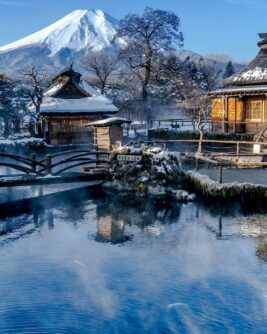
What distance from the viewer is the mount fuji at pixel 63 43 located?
5502 inches

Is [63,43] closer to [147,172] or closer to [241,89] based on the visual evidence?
[241,89]

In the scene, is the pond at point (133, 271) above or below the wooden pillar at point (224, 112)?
below

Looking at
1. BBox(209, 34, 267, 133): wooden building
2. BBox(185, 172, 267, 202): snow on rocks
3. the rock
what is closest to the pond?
BBox(185, 172, 267, 202): snow on rocks

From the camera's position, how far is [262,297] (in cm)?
819

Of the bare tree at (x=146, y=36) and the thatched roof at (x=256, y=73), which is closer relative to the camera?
the thatched roof at (x=256, y=73)

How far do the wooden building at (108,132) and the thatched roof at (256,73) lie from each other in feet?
43.7

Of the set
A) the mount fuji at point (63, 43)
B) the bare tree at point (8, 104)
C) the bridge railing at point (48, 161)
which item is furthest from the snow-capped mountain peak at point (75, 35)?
the bridge railing at point (48, 161)

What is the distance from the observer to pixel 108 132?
20.8 metres

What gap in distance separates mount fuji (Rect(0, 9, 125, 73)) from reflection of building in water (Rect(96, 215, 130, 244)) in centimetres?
11990

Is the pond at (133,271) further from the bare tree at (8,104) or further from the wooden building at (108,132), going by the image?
the bare tree at (8,104)

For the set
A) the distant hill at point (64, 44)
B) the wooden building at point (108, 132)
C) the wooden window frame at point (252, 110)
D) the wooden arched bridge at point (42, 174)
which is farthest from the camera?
the distant hill at point (64, 44)

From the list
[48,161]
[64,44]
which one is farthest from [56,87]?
[64,44]

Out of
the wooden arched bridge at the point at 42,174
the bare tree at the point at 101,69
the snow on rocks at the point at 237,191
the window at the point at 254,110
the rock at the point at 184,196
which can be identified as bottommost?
the rock at the point at 184,196

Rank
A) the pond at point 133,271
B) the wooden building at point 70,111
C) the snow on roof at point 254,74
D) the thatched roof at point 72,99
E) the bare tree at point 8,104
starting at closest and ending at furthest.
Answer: the pond at point 133,271
the snow on roof at point 254,74
the thatched roof at point 72,99
the wooden building at point 70,111
the bare tree at point 8,104
